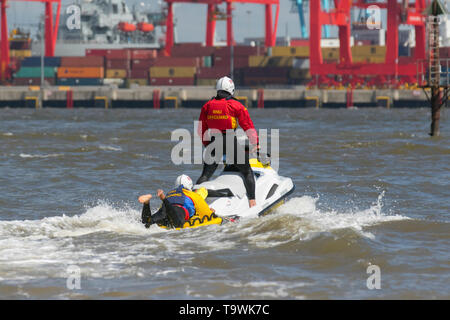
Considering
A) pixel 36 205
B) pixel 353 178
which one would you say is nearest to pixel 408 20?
pixel 353 178

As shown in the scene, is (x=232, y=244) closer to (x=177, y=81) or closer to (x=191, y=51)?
(x=177, y=81)

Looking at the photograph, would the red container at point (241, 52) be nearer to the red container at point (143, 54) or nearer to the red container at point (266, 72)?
the red container at point (266, 72)

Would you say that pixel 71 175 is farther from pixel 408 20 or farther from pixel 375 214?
pixel 408 20

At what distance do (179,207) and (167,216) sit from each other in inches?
9.4

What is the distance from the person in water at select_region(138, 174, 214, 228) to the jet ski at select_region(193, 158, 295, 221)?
314mm

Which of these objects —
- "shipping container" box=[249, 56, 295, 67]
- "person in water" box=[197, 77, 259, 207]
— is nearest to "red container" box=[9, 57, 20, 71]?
"shipping container" box=[249, 56, 295, 67]

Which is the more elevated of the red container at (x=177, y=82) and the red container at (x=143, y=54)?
the red container at (x=143, y=54)

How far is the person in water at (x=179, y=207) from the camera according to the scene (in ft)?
34.3

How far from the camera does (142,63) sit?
10556 cm

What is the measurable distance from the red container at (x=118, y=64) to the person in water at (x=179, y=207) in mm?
96753

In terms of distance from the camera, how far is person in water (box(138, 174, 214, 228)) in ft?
34.3

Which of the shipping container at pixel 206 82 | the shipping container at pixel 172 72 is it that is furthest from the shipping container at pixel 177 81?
the shipping container at pixel 206 82

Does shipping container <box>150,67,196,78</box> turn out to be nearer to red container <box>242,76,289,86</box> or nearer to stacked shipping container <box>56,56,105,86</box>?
red container <box>242,76,289,86</box>

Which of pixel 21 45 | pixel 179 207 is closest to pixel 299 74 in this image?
pixel 21 45
